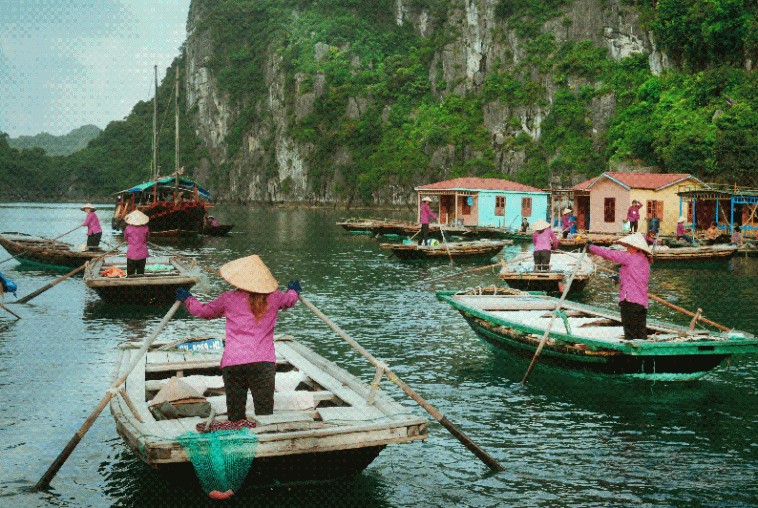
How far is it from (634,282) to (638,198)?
32415 millimetres

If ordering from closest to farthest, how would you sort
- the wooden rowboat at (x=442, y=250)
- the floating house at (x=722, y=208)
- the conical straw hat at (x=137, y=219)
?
the conical straw hat at (x=137, y=219), the wooden rowboat at (x=442, y=250), the floating house at (x=722, y=208)

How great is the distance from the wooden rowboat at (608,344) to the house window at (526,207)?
3644 cm

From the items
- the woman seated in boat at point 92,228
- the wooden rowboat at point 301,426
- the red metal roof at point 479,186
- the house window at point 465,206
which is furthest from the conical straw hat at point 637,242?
the house window at point 465,206

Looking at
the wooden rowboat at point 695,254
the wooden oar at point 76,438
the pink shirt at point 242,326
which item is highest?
the pink shirt at point 242,326

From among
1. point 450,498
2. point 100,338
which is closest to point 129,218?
point 100,338

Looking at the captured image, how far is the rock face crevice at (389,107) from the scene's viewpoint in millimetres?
72500

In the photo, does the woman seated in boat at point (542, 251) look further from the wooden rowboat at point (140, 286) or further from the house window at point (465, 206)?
the house window at point (465, 206)

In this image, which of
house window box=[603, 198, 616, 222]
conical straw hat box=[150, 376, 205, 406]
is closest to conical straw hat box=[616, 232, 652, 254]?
conical straw hat box=[150, 376, 205, 406]

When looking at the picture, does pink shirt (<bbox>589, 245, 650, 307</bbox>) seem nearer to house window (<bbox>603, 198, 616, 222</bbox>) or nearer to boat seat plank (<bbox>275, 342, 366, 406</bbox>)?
boat seat plank (<bbox>275, 342, 366, 406</bbox>)

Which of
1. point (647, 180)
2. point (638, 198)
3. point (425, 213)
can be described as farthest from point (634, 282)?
point (647, 180)

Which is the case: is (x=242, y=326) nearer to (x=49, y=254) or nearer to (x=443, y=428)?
(x=443, y=428)

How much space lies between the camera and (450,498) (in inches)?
264

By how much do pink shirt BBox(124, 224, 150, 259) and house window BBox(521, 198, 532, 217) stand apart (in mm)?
35838

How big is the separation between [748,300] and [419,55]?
9005 centimetres
